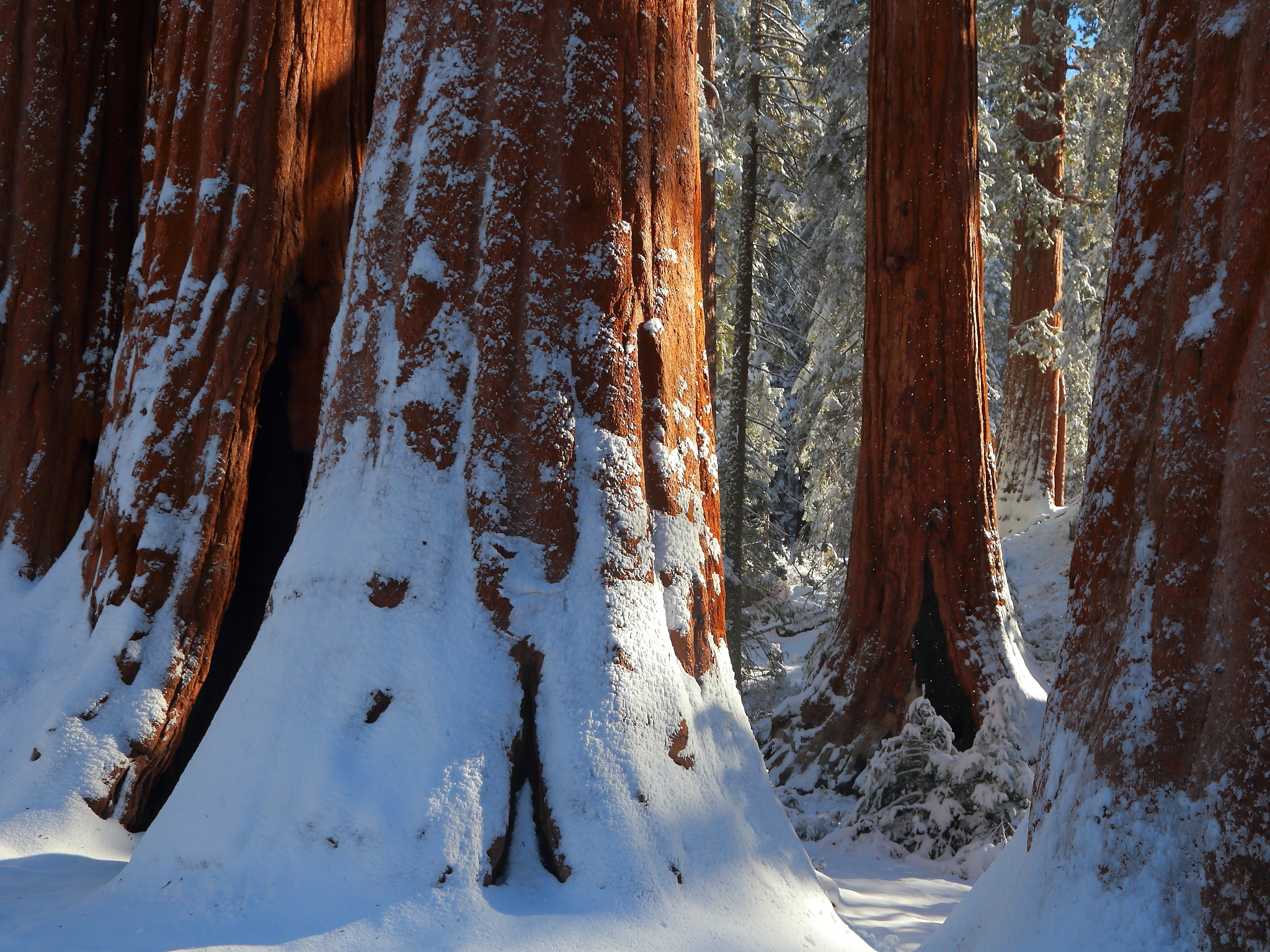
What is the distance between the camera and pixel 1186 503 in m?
2.02

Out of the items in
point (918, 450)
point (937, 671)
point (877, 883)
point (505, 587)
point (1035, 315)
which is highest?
point (1035, 315)

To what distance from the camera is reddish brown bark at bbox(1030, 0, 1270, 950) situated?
1.86 m

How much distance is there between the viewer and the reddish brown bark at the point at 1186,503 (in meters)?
1.86

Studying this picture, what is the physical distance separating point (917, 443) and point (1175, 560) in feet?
12.7

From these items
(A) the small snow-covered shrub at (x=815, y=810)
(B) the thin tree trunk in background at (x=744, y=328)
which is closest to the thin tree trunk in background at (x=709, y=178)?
(B) the thin tree trunk in background at (x=744, y=328)

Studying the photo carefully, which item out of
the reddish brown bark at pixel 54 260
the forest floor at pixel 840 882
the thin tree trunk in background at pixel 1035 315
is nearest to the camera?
the forest floor at pixel 840 882

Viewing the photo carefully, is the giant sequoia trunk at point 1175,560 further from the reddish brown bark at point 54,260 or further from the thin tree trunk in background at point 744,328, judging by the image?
the thin tree trunk in background at point 744,328

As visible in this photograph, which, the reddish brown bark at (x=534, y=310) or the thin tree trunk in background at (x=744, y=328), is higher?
the thin tree trunk in background at (x=744, y=328)

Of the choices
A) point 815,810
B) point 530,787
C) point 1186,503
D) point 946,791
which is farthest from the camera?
point 815,810

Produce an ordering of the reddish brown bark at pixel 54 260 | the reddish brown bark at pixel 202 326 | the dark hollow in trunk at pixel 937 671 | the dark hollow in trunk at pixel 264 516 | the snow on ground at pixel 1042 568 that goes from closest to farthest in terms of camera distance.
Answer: the reddish brown bark at pixel 202 326
the dark hollow in trunk at pixel 264 516
the reddish brown bark at pixel 54 260
the dark hollow in trunk at pixel 937 671
the snow on ground at pixel 1042 568

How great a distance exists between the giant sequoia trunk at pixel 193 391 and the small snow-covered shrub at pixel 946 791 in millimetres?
3612

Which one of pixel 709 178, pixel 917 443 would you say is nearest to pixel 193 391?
pixel 917 443

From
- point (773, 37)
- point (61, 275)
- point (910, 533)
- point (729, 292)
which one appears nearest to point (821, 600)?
point (729, 292)

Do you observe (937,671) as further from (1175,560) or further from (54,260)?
(54,260)
